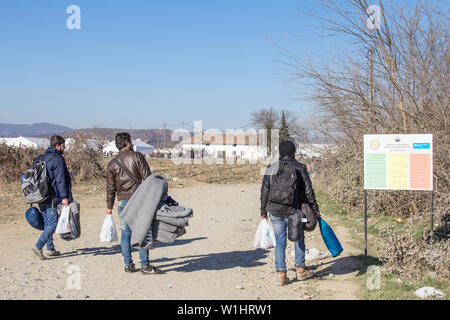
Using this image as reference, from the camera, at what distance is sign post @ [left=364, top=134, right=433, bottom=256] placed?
664 centimetres

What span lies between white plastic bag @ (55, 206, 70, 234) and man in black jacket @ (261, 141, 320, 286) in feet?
9.78

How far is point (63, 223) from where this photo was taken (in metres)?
6.47

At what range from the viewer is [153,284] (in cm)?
551

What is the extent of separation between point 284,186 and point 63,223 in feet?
11.1

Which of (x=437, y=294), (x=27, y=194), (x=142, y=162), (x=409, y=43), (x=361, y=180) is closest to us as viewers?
(x=437, y=294)

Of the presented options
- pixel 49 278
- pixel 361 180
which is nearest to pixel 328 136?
pixel 361 180

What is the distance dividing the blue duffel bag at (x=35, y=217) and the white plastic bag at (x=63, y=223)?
602 mm

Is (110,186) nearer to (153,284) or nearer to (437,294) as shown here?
(153,284)

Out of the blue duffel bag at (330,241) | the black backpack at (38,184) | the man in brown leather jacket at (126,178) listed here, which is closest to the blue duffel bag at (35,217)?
the black backpack at (38,184)

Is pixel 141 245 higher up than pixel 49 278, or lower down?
higher up

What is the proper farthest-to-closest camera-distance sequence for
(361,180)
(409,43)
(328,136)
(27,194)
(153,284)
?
(328,136), (361,180), (409,43), (27,194), (153,284)

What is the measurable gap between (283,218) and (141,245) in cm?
188

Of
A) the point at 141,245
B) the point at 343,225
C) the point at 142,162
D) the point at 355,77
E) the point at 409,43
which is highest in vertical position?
the point at 409,43

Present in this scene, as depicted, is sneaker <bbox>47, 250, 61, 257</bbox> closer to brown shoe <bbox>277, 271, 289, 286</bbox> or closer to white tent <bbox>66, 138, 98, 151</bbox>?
brown shoe <bbox>277, 271, 289, 286</bbox>
